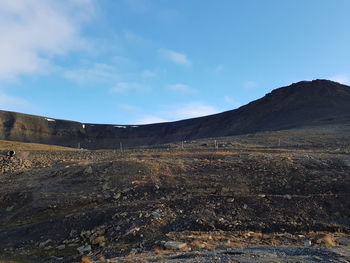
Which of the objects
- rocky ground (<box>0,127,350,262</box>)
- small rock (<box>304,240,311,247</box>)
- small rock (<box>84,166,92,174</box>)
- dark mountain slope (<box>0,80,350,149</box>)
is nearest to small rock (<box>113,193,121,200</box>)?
rocky ground (<box>0,127,350,262</box>)

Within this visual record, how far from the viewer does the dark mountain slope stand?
53334 mm

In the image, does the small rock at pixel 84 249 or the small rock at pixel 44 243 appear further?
the small rock at pixel 44 243

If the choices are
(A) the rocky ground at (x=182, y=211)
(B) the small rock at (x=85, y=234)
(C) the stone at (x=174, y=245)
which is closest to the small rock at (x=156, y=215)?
(A) the rocky ground at (x=182, y=211)

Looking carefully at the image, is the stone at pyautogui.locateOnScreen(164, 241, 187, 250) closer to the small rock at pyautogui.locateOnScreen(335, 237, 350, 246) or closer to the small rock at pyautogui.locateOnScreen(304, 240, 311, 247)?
the small rock at pyautogui.locateOnScreen(304, 240, 311, 247)

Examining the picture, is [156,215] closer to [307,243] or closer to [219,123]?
[307,243]

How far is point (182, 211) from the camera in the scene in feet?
32.5

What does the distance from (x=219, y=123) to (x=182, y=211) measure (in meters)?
60.5

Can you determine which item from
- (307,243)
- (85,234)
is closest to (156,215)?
(85,234)

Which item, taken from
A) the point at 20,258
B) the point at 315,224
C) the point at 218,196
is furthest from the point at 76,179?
the point at 315,224

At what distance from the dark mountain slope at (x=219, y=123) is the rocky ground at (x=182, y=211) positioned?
1411 inches

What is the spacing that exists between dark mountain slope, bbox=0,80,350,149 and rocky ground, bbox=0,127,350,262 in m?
35.8

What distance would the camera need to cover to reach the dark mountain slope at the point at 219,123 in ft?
175

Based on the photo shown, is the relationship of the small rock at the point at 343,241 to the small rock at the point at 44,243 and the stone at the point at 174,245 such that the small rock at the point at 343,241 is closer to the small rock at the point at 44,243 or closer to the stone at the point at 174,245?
the stone at the point at 174,245

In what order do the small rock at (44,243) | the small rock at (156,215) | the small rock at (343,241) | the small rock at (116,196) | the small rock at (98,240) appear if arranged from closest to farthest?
the small rock at (343,241) → the small rock at (98,240) → the small rock at (44,243) → the small rock at (156,215) → the small rock at (116,196)
